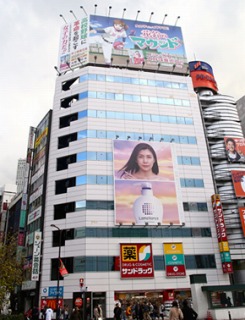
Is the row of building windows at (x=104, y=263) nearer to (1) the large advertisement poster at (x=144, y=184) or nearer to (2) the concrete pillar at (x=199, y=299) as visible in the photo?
(1) the large advertisement poster at (x=144, y=184)

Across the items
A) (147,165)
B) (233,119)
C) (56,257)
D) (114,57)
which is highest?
(114,57)

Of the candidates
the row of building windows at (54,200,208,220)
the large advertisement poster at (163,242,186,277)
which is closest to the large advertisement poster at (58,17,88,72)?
the row of building windows at (54,200,208,220)

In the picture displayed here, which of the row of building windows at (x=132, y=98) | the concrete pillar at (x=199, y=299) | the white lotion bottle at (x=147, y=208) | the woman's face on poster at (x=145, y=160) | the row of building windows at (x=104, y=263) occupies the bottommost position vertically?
the concrete pillar at (x=199, y=299)

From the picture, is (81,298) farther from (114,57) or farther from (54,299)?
(114,57)

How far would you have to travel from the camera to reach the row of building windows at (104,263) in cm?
3856

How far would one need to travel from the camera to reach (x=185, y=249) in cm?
4197

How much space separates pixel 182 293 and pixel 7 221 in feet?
165

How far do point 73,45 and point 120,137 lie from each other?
71.5 feet

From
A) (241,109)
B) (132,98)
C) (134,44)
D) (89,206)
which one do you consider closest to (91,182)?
(89,206)

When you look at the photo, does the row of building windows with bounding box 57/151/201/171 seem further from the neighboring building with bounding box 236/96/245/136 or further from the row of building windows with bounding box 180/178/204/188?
the neighboring building with bounding box 236/96/245/136

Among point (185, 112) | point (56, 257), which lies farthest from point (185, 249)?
point (185, 112)

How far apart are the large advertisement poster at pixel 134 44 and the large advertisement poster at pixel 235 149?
16.2 meters

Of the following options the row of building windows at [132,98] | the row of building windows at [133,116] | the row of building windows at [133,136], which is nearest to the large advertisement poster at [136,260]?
the row of building windows at [133,136]

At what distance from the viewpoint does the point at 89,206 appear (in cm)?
4159
